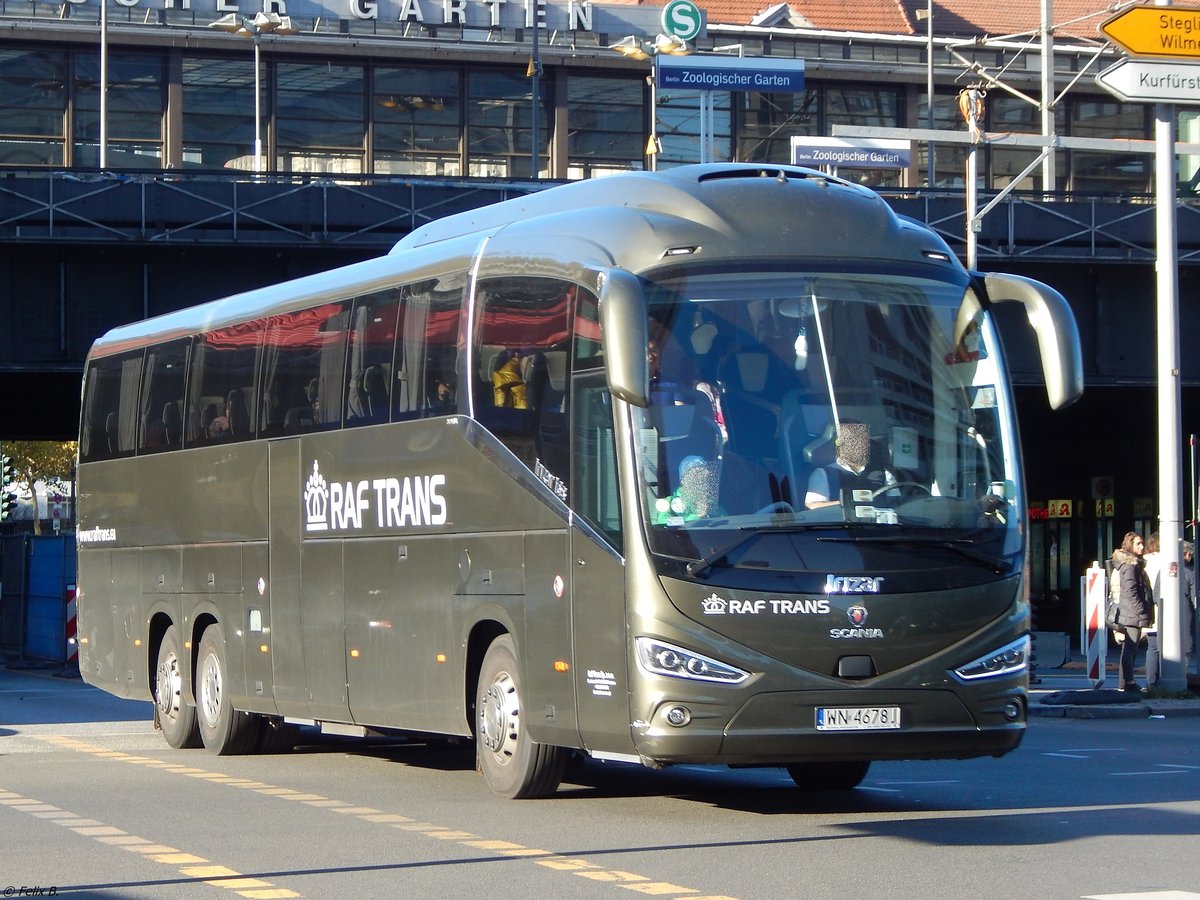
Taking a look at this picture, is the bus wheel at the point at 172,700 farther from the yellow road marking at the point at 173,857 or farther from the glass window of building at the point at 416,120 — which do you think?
the glass window of building at the point at 416,120

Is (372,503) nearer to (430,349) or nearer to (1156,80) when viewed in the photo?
(430,349)

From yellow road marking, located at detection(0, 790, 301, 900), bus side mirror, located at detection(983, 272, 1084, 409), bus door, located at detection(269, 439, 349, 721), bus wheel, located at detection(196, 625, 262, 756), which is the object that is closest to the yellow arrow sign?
bus door, located at detection(269, 439, 349, 721)

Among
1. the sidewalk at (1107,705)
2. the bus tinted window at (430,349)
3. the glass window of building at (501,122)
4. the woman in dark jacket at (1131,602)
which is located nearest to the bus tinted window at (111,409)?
the bus tinted window at (430,349)

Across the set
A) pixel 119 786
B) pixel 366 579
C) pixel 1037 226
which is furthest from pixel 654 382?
pixel 1037 226

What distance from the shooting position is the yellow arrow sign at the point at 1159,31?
73.2 ft

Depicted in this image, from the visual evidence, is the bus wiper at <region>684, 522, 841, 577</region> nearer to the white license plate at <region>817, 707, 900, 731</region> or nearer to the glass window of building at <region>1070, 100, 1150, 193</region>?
the white license plate at <region>817, 707, 900, 731</region>

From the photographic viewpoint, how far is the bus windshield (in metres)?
10.7

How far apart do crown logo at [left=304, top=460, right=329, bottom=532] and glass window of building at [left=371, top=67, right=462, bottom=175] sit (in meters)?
48.6

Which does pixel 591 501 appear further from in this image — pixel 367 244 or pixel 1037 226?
pixel 1037 226

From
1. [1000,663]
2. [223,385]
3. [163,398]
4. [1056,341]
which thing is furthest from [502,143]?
[1000,663]

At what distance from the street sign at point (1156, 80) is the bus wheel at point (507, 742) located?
12940 millimetres

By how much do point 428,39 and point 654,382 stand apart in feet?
173

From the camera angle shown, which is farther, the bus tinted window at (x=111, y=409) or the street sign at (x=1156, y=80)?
the street sign at (x=1156, y=80)

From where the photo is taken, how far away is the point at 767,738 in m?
10.5
